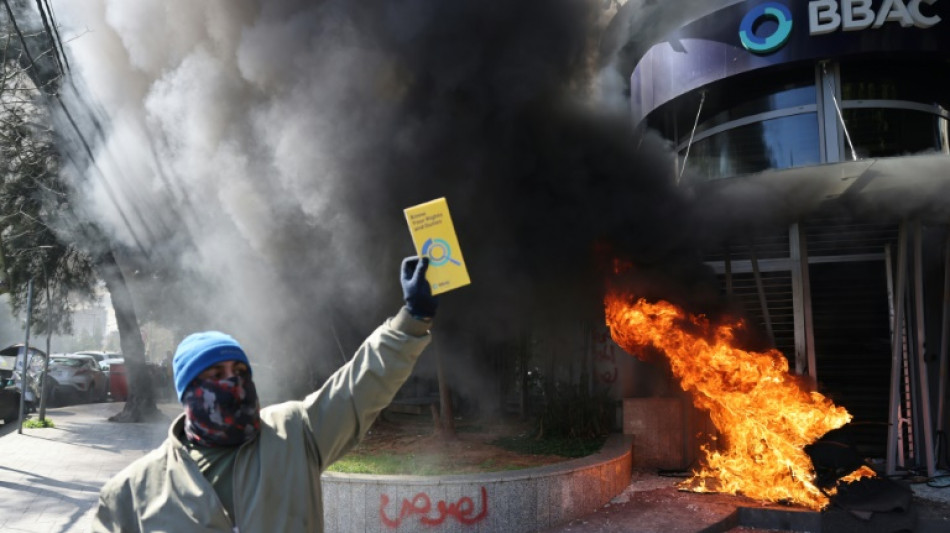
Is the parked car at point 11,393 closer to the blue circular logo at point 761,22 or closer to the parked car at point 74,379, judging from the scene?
the parked car at point 74,379

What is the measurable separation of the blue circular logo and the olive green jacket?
8140 millimetres

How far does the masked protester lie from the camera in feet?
6.09

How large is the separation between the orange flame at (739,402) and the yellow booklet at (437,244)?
5.57m

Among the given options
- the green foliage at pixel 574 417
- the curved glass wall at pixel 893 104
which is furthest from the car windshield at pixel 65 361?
the curved glass wall at pixel 893 104

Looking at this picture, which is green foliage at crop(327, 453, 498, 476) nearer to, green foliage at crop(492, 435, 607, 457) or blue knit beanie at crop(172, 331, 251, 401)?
green foliage at crop(492, 435, 607, 457)

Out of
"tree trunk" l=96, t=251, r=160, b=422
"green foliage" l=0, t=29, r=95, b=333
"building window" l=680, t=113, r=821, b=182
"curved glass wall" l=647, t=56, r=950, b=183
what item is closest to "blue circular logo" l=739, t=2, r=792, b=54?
"curved glass wall" l=647, t=56, r=950, b=183

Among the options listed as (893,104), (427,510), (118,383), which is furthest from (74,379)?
(893,104)

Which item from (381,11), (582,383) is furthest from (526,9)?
(582,383)

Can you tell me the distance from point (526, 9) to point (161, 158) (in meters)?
5.45

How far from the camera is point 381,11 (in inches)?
297

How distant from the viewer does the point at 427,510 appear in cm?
540

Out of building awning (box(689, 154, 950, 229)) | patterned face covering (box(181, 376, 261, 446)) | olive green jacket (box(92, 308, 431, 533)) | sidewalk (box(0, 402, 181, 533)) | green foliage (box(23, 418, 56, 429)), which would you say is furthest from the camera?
green foliage (box(23, 418, 56, 429))

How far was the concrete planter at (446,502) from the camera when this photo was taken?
5402 millimetres

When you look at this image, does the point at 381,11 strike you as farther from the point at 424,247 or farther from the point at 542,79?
the point at 424,247
